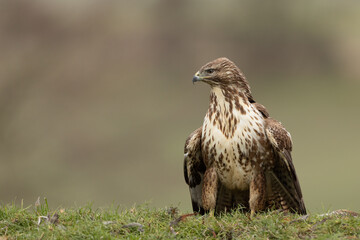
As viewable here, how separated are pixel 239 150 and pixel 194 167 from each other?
85 cm

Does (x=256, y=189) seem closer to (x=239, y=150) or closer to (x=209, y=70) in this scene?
(x=239, y=150)

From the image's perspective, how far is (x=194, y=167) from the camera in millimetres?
6992

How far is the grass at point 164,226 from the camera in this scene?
536 cm

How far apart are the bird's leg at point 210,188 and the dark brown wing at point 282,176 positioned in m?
0.63

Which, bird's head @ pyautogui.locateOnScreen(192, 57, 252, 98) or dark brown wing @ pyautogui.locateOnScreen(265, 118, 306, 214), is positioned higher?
bird's head @ pyautogui.locateOnScreen(192, 57, 252, 98)

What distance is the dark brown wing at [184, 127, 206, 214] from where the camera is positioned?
6812 millimetres

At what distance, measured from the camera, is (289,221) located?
18.5 feet

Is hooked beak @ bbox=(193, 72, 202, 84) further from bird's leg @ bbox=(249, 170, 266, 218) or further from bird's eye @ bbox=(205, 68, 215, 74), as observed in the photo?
bird's leg @ bbox=(249, 170, 266, 218)

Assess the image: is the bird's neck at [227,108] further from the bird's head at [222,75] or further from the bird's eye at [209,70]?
the bird's eye at [209,70]

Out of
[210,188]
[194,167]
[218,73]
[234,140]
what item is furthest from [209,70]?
[210,188]

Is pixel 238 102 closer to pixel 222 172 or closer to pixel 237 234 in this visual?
pixel 222 172

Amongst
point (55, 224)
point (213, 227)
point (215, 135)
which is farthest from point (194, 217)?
point (55, 224)

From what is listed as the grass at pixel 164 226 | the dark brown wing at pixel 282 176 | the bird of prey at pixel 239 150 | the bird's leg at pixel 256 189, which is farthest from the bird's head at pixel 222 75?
the grass at pixel 164 226

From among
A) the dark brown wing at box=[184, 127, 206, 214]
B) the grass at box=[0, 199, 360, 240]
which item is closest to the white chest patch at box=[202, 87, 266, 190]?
the dark brown wing at box=[184, 127, 206, 214]
